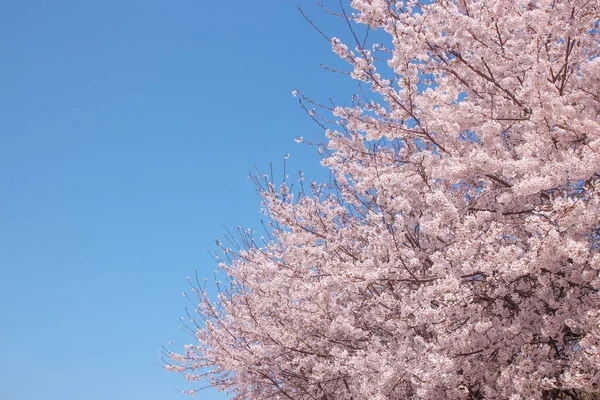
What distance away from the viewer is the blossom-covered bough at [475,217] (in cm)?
523

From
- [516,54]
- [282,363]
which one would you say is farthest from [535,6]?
[282,363]

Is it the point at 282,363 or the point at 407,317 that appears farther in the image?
the point at 282,363

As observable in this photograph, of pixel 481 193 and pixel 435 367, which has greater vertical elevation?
pixel 481 193

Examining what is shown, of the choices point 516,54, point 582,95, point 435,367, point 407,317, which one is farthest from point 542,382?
point 516,54

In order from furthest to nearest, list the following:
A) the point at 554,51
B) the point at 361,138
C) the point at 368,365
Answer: the point at 361,138 → the point at 368,365 → the point at 554,51

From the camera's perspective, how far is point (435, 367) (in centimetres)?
571

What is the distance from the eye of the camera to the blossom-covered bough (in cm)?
523

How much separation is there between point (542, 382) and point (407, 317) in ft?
5.75

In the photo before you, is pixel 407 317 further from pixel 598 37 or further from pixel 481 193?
pixel 598 37

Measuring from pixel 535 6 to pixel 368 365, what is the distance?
18.7ft

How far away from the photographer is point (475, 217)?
5789 millimetres

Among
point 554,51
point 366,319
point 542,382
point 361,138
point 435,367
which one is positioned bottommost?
point 542,382

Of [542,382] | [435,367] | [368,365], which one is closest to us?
[542,382]

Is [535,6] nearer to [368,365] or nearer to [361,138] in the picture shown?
[361,138]
